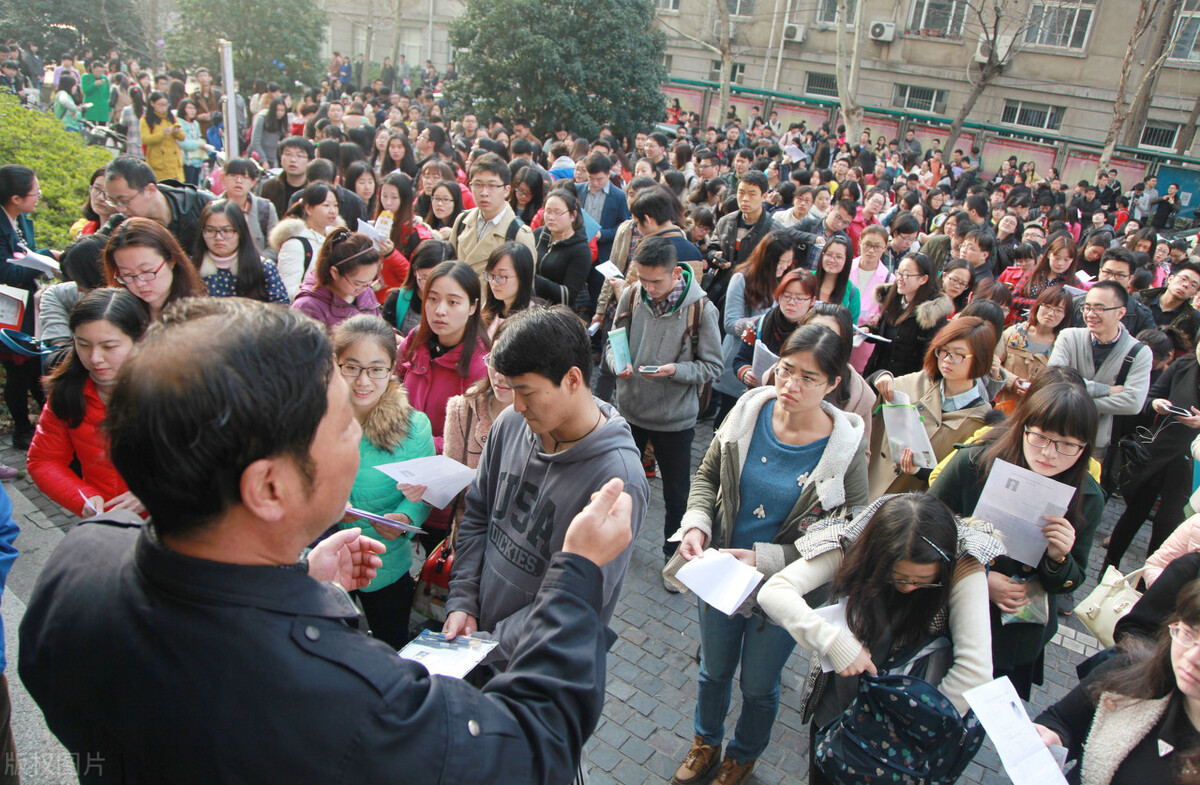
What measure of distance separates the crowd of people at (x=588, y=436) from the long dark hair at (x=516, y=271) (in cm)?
2

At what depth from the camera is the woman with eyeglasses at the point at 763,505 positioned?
285 centimetres

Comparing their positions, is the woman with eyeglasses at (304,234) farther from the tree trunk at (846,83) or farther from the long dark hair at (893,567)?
the tree trunk at (846,83)

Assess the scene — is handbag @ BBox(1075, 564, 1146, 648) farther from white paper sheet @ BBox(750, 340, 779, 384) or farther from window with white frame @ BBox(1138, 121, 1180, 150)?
window with white frame @ BBox(1138, 121, 1180, 150)

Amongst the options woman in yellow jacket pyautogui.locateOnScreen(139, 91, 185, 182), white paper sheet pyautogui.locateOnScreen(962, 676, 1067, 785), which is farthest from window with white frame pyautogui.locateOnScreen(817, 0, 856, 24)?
white paper sheet pyautogui.locateOnScreen(962, 676, 1067, 785)

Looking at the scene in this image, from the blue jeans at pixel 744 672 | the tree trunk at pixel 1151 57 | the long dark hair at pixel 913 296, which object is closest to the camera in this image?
the blue jeans at pixel 744 672

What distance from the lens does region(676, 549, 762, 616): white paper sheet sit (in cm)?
248

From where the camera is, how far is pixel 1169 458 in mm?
4676

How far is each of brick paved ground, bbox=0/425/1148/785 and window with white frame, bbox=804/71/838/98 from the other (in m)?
30.6

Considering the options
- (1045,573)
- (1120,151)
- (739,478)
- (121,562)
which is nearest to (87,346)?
(121,562)

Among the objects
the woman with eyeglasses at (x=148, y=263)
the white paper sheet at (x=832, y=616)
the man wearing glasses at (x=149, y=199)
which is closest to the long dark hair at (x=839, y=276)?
the white paper sheet at (x=832, y=616)

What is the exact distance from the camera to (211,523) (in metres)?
1.11

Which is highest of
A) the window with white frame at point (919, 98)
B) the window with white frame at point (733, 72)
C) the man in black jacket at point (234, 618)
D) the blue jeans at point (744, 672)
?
the window with white frame at point (733, 72)

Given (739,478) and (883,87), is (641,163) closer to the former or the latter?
(739,478)

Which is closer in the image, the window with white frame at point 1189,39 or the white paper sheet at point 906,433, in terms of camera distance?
the white paper sheet at point 906,433
